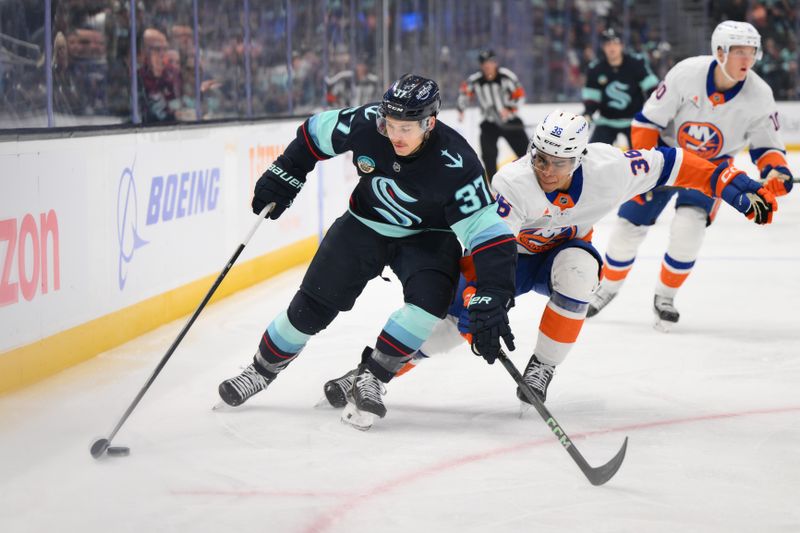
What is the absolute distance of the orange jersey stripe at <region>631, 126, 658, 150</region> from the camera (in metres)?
4.56

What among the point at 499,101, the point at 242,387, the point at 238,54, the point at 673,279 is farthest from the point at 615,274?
the point at 499,101

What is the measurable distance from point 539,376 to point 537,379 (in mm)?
14

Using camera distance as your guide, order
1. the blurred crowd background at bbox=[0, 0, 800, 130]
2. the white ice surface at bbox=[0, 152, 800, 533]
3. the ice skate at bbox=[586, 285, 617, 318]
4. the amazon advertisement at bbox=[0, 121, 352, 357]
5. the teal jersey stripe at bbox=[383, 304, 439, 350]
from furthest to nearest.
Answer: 1. the ice skate at bbox=[586, 285, 617, 318]
2. the blurred crowd background at bbox=[0, 0, 800, 130]
3. the amazon advertisement at bbox=[0, 121, 352, 357]
4. the teal jersey stripe at bbox=[383, 304, 439, 350]
5. the white ice surface at bbox=[0, 152, 800, 533]

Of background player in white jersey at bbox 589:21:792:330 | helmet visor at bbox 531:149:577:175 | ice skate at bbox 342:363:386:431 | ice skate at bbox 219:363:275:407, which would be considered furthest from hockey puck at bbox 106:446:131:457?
background player in white jersey at bbox 589:21:792:330

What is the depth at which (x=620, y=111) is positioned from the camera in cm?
823

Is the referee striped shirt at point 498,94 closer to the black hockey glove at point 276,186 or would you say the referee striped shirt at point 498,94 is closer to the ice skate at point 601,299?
the ice skate at point 601,299

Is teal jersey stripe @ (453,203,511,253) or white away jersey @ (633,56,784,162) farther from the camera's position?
white away jersey @ (633,56,784,162)

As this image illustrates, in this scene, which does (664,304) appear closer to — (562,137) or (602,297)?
(602,297)

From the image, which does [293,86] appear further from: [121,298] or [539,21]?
[539,21]

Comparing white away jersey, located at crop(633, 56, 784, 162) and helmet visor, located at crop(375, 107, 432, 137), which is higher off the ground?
helmet visor, located at crop(375, 107, 432, 137)

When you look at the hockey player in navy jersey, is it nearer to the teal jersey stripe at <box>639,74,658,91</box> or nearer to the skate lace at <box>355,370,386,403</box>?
the skate lace at <box>355,370,386,403</box>

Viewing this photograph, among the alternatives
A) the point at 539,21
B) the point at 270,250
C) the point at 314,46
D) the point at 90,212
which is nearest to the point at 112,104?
the point at 90,212

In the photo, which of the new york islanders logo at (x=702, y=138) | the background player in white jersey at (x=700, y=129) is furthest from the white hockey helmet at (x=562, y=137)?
the new york islanders logo at (x=702, y=138)

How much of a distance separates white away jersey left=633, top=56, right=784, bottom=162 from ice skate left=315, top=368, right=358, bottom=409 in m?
1.99
